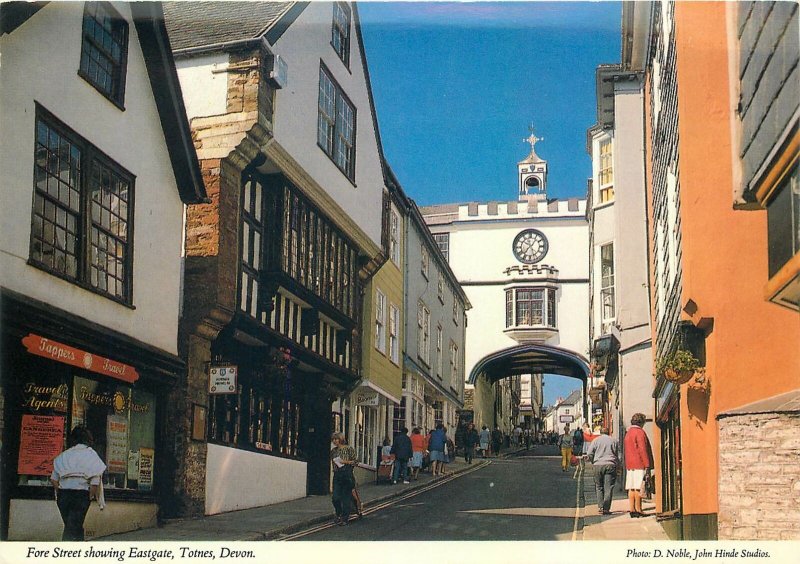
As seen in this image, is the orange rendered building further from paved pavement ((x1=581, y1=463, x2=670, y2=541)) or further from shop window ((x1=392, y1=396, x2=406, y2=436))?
shop window ((x1=392, y1=396, x2=406, y2=436))

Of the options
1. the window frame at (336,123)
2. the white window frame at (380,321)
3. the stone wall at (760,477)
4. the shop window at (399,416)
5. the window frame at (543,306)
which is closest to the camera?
the stone wall at (760,477)

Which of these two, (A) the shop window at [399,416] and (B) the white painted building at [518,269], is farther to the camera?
(B) the white painted building at [518,269]

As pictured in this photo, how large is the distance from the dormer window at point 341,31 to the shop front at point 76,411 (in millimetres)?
7166

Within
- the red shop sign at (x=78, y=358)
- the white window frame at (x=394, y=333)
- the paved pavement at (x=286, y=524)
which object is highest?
the white window frame at (x=394, y=333)

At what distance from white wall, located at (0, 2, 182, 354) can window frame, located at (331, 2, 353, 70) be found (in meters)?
5.66

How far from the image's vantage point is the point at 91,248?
37.7ft

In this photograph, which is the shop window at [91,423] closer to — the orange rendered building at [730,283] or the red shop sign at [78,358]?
the red shop sign at [78,358]

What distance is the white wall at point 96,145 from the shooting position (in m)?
10.0

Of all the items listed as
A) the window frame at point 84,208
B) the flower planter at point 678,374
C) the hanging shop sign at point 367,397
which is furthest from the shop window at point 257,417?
the flower planter at point 678,374

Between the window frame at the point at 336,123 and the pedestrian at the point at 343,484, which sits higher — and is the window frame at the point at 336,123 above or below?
above

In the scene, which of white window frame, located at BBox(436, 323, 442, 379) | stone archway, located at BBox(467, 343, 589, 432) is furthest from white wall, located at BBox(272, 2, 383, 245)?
stone archway, located at BBox(467, 343, 589, 432)

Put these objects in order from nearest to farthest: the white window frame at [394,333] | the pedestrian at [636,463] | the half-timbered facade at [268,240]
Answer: the pedestrian at [636,463] < the half-timbered facade at [268,240] < the white window frame at [394,333]

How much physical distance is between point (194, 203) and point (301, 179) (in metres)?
3.02

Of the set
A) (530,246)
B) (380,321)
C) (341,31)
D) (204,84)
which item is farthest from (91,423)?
(530,246)
